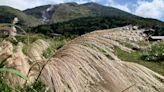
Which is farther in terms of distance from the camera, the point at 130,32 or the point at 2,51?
the point at 2,51

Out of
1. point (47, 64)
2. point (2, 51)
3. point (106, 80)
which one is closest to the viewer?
point (106, 80)

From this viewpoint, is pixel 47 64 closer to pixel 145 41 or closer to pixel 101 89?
pixel 101 89

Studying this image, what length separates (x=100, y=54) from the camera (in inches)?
135

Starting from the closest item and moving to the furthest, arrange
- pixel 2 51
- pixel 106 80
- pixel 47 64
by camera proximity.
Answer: pixel 106 80 < pixel 47 64 < pixel 2 51

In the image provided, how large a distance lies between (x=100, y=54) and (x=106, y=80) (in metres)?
0.22

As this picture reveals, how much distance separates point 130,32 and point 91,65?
40 cm

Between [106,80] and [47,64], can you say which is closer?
[106,80]

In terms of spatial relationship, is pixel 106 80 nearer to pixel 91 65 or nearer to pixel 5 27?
pixel 91 65

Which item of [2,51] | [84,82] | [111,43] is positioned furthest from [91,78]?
[2,51]

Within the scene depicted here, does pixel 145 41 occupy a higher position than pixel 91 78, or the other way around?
pixel 145 41

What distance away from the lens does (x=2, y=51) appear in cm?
418

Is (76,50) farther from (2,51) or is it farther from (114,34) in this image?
(2,51)

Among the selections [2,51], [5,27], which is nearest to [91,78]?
[5,27]

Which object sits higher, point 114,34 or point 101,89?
point 114,34
